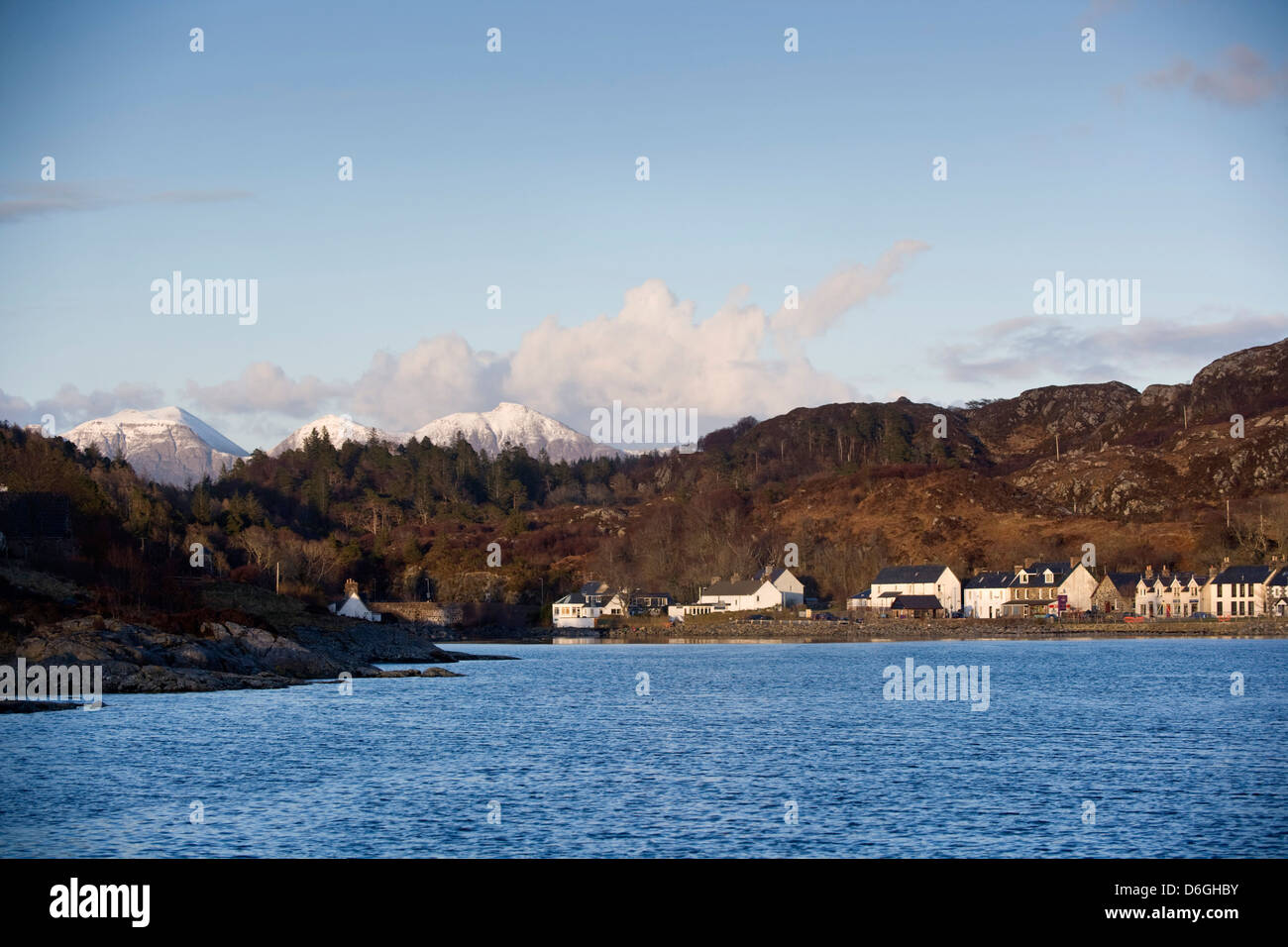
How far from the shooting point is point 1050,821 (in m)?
27.5

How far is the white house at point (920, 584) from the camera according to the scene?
483ft

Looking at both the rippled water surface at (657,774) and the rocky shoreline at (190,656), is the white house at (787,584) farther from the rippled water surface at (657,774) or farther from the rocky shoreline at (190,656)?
the rippled water surface at (657,774)

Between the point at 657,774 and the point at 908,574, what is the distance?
121 m

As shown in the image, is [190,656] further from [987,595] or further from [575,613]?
[987,595]

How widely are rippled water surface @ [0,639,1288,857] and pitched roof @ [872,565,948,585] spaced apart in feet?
270

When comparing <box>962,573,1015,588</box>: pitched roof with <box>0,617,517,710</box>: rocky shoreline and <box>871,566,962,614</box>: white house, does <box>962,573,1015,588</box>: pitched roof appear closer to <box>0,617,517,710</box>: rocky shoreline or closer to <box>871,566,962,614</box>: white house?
<box>871,566,962,614</box>: white house

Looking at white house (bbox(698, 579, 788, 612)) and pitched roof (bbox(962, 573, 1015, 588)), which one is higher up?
pitched roof (bbox(962, 573, 1015, 588))

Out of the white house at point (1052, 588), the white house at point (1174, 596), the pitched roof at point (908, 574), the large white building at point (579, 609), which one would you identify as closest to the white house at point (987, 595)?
the white house at point (1052, 588)

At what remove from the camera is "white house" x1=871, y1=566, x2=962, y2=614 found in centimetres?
14712

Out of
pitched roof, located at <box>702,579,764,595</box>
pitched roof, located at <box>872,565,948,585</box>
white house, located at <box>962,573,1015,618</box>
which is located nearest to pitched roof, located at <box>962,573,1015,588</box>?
white house, located at <box>962,573,1015,618</box>

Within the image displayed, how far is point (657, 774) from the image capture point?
116 ft

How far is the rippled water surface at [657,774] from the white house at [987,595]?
79.3 m
